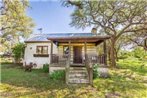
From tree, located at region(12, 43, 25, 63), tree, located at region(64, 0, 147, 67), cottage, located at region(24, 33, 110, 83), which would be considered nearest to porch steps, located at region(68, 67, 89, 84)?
cottage, located at region(24, 33, 110, 83)

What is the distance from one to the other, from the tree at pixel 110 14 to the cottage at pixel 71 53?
4129 millimetres

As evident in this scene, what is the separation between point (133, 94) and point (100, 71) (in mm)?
4929

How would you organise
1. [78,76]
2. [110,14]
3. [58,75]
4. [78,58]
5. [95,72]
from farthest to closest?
[110,14] → [78,58] → [95,72] → [58,75] → [78,76]

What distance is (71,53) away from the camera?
19188mm

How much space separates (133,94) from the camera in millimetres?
9805

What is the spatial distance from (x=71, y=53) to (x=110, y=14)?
8.26m

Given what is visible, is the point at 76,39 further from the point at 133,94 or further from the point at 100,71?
the point at 133,94

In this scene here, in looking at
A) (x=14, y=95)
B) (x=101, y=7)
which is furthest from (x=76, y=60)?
(x=14, y=95)

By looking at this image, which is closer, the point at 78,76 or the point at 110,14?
the point at 78,76

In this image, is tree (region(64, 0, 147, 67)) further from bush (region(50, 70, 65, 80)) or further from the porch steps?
bush (region(50, 70, 65, 80))

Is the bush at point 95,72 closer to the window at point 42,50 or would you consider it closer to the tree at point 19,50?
the window at point 42,50

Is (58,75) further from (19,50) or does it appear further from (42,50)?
(19,50)

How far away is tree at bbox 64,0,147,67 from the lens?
21.6 meters

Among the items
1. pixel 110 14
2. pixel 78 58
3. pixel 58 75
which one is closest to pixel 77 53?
pixel 78 58
